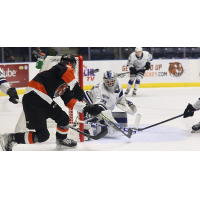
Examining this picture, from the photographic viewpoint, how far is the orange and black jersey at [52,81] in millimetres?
2758

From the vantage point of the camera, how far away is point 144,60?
773cm

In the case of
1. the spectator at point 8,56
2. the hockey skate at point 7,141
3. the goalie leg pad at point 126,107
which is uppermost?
the spectator at point 8,56

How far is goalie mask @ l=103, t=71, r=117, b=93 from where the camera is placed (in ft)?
12.3

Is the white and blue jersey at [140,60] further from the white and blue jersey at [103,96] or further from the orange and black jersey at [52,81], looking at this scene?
the orange and black jersey at [52,81]

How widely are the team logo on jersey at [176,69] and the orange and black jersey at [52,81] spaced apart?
22.9 ft

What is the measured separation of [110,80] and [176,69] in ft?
19.9

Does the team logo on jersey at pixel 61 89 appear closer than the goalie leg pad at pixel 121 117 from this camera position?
Yes

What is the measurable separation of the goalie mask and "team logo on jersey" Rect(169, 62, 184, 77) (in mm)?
5915

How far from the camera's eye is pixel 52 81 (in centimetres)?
284

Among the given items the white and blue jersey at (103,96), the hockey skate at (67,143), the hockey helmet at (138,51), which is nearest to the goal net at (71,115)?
the hockey skate at (67,143)

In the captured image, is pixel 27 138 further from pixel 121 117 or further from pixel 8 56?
pixel 8 56

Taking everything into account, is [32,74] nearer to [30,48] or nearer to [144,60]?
[30,48]

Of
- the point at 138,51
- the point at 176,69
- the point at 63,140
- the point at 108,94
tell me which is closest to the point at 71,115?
the point at 63,140

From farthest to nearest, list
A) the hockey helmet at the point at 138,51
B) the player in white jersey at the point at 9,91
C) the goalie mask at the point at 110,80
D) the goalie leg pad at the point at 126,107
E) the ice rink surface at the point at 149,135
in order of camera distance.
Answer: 1. the hockey helmet at the point at 138,51
2. the goalie leg pad at the point at 126,107
3. the goalie mask at the point at 110,80
4. the ice rink surface at the point at 149,135
5. the player in white jersey at the point at 9,91
